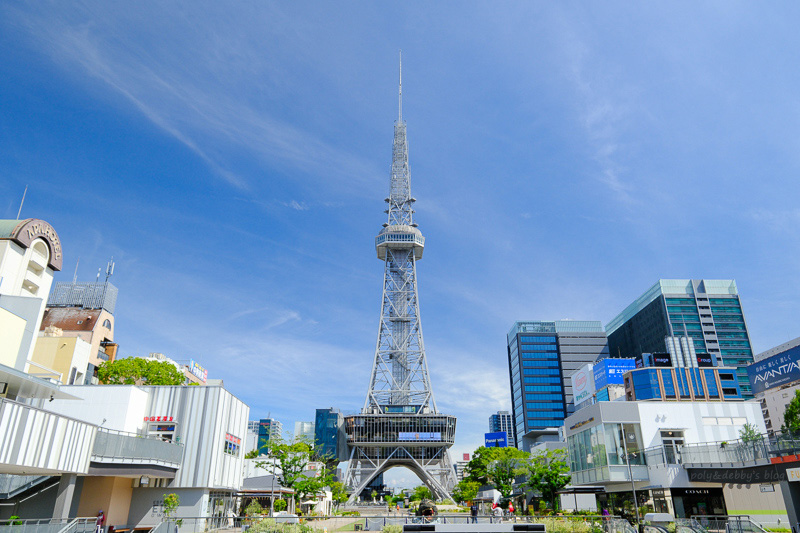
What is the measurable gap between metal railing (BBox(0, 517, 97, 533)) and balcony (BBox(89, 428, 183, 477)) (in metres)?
6.16

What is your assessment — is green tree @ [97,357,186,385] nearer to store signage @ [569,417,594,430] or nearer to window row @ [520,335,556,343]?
store signage @ [569,417,594,430]

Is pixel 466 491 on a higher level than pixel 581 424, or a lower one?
lower

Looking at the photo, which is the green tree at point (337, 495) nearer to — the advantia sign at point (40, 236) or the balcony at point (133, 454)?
the balcony at point (133, 454)

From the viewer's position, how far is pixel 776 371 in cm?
6850

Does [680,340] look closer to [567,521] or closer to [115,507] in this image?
[567,521]

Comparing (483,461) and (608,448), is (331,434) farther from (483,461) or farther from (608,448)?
(608,448)

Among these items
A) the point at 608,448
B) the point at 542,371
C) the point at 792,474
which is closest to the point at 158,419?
the point at 608,448

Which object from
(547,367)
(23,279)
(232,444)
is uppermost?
(547,367)

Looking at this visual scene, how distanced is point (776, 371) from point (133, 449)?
2953 inches

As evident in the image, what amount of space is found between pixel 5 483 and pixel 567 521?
27336 mm

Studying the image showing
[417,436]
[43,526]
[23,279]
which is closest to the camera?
[43,526]

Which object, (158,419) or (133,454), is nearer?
(133,454)

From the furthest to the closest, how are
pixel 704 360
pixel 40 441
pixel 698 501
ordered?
pixel 704 360
pixel 698 501
pixel 40 441

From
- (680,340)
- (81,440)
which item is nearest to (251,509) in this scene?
(81,440)
